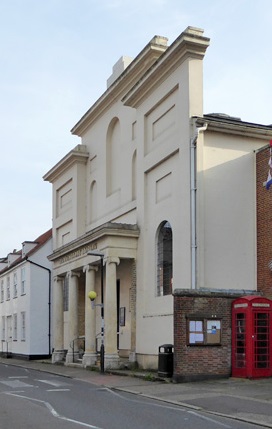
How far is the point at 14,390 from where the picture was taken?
18.5 m

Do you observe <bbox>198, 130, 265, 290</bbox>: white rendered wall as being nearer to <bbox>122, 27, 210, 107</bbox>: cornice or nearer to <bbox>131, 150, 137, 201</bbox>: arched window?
<bbox>122, 27, 210, 107</bbox>: cornice

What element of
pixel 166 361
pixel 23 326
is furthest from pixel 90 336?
pixel 23 326

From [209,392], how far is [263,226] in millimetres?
7464

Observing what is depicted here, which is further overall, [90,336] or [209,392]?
[90,336]

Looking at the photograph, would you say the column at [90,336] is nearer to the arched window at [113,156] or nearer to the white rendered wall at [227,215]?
the arched window at [113,156]

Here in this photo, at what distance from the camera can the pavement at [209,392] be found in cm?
1316

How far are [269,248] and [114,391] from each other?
24.8 ft

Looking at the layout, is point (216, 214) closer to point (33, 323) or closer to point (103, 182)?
point (103, 182)

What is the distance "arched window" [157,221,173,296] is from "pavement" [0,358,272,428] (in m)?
3.36

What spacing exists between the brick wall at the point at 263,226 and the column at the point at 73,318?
1108 centimetres

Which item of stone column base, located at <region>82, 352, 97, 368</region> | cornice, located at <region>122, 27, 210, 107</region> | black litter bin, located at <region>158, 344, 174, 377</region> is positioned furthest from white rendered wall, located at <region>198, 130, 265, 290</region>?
stone column base, located at <region>82, 352, 97, 368</region>

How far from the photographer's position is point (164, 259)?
2452cm

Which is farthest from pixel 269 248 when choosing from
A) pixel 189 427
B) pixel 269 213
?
pixel 189 427

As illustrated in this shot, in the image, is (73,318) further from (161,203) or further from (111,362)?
(161,203)
